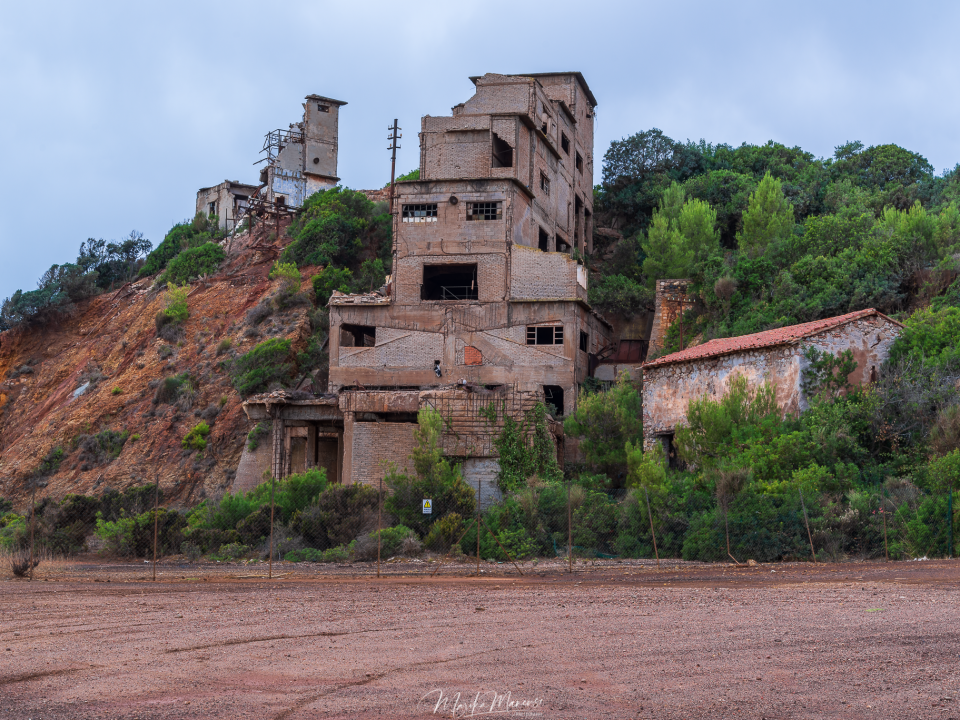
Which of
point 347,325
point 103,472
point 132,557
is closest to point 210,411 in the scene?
point 103,472

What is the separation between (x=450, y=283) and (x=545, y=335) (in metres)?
6.55

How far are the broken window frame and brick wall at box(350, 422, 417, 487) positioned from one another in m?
11.3

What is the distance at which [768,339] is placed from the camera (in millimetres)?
31500

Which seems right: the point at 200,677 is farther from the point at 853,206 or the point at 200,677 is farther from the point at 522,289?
the point at 853,206

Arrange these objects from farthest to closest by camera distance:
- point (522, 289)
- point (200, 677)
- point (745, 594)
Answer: point (522, 289)
point (745, 594)
point (200, 677)

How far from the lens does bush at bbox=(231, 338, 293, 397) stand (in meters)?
48.0

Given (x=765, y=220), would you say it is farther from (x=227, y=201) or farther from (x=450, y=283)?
(x=227, y=201)

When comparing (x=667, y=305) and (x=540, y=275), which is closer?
(x=540, y=275)

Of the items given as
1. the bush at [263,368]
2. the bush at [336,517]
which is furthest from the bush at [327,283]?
the bush at [336,517]

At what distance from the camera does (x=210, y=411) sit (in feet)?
159

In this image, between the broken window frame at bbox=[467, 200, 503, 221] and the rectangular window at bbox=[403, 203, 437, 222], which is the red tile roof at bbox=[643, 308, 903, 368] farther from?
the rectangular window at bbox=[403, 203, 437, 222]

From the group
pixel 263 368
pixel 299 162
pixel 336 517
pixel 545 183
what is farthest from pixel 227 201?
pixel 336 517

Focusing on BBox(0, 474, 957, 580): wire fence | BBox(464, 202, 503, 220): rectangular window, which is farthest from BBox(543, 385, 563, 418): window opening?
BBox(0, 474, 957, 580): wire fence

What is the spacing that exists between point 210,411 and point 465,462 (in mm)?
18694
